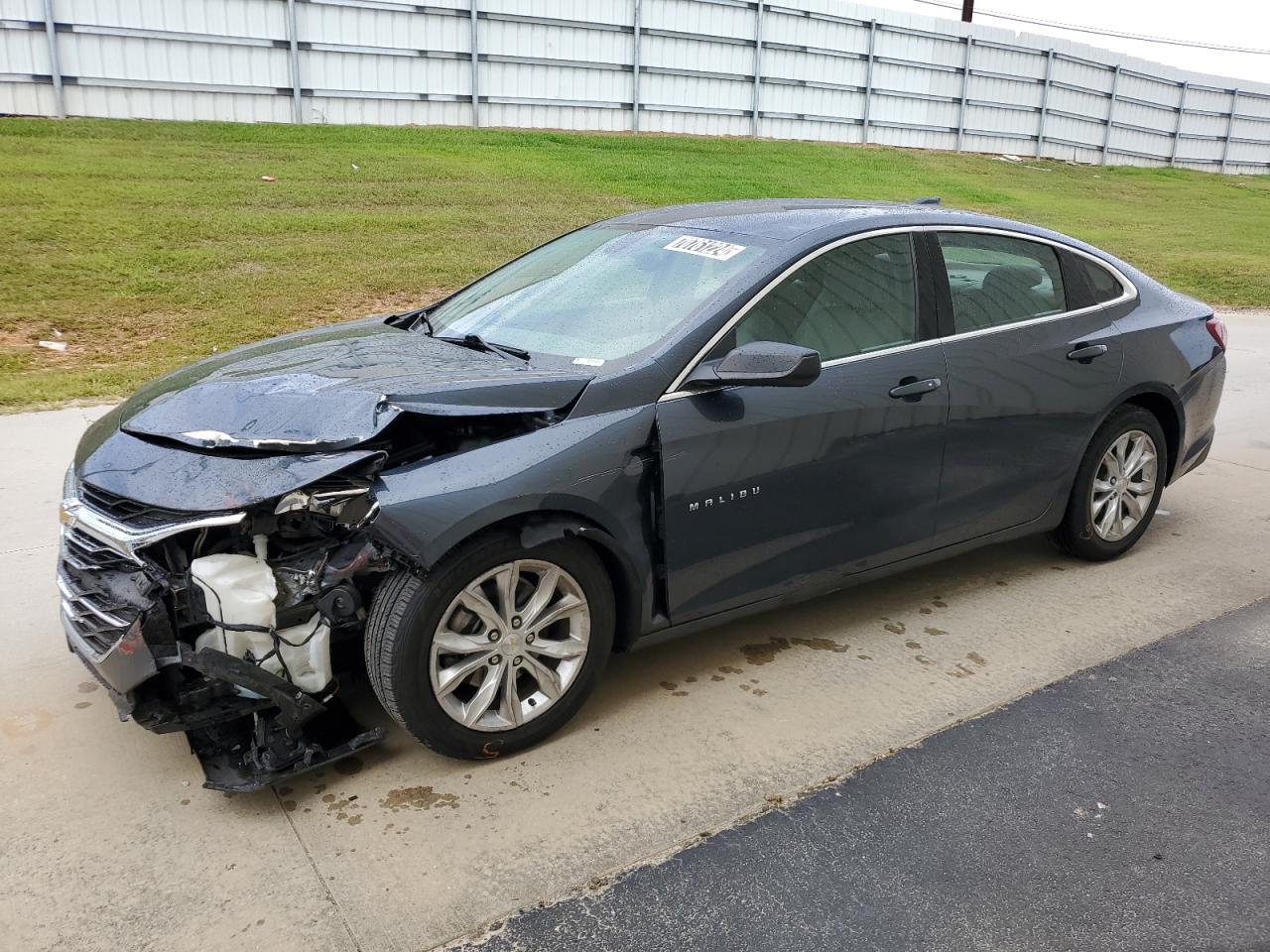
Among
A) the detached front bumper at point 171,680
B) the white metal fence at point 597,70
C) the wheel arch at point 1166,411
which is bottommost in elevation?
the detached front bumper at point 171,680

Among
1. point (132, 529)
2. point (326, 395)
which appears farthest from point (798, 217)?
point (132, 529)

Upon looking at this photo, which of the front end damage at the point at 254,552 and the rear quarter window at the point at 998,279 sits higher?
the rear quarter window at the point at 998,279

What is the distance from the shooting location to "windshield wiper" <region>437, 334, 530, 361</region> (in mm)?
3760

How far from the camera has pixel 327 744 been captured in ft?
10.5

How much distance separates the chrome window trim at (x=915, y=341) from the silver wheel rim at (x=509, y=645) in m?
0.71

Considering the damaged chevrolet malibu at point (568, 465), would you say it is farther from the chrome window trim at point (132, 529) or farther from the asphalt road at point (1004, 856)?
the asphalt road at point (1004, 856)

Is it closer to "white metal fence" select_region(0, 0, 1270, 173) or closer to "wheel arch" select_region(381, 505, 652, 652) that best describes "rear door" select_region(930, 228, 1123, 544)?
"wheel arch" select_region(381, 505, 652, 652)

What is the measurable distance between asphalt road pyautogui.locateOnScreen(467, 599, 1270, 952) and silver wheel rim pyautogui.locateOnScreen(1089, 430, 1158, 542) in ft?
4.30

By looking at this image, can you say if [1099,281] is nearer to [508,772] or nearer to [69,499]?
[508,772]

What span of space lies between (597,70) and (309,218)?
8459 millimetres

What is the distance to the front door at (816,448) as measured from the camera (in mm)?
3496

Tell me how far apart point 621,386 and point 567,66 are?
16.8 meters

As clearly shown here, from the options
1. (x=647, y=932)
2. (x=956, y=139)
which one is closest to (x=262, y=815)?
(x=647, y=932)

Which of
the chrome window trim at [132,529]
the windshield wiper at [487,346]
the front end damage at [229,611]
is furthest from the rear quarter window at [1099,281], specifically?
the chrome window trim at [132,529]
